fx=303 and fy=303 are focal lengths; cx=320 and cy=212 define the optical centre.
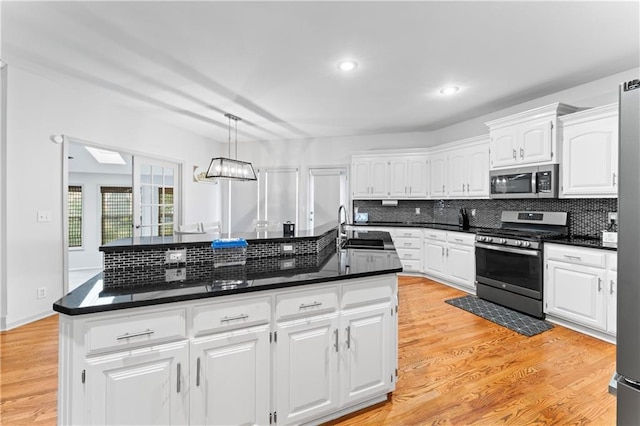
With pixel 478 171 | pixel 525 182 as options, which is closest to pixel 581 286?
pixel 525 182

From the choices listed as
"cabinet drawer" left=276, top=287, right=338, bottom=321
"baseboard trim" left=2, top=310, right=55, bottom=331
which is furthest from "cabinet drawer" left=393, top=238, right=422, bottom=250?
"baseboard trim" left=2, top=310, right=55, bottom=331

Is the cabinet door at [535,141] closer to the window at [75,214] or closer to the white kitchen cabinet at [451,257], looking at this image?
the white kitchen cabinet at [451,257]

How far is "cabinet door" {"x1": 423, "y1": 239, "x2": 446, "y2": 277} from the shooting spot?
15.5 ft

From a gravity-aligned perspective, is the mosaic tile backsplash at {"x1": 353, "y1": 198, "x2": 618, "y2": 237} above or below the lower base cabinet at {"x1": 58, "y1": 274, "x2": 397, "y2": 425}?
above

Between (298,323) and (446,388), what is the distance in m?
1.27

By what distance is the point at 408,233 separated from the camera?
525 centimetres

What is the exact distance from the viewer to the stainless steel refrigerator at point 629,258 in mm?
951

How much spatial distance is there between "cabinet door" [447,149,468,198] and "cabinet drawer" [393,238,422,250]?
0.94m

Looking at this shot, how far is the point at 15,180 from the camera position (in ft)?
10.1

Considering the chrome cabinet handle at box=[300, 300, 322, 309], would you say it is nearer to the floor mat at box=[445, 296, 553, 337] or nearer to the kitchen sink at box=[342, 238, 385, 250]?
the kitchen sink at box=[342, 238, 385, 250]

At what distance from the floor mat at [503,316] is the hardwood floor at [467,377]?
102mm

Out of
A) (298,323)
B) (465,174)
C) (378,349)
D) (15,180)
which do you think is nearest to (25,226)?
(15,180)

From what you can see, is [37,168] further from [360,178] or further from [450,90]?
[450,90]

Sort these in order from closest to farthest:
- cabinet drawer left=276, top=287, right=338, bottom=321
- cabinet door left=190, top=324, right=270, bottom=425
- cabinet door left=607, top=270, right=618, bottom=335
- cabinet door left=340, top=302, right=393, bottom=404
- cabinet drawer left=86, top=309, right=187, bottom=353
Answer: cabinet drawer left=86, top=309, right=187, bottom=353
cabinet door left=190, top=324, right=270, bottom=425
cabinet drawer left=276, top=287, right=338, bottom=321
cabinet door left=340, top=302, right=393, bottom=404
cabinet door left=607, top=270, right=618, bottom=335
